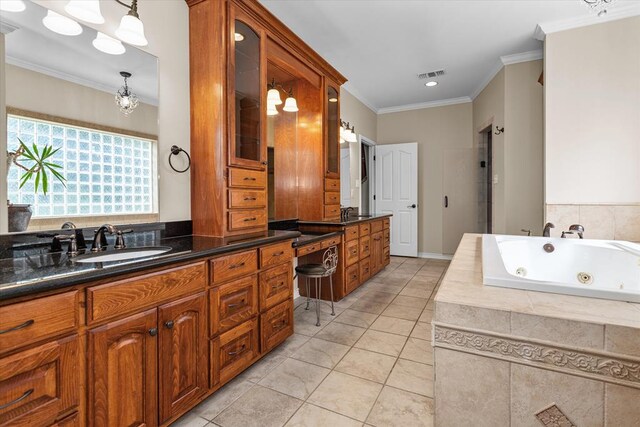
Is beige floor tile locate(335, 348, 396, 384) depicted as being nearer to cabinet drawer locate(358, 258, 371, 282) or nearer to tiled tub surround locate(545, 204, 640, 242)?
cabinet drawer locate(358, 258, 371, 282)

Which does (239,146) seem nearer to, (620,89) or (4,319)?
(4,319)

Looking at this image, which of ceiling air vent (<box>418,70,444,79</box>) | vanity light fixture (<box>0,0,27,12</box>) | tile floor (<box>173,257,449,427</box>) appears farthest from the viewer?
ceiling air vent (<box>418,70,444,79</box>)

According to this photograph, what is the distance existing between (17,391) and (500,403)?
60.8 inches

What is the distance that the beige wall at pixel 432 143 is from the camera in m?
5.18

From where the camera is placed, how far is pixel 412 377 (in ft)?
6.08

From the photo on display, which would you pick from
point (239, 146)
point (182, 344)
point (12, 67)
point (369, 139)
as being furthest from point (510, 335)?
point (369, 139)

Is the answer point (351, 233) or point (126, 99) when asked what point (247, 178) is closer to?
point (126, 99)

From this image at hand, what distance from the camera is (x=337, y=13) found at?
2.72 meters

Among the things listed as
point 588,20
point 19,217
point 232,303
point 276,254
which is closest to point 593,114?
point 588,20

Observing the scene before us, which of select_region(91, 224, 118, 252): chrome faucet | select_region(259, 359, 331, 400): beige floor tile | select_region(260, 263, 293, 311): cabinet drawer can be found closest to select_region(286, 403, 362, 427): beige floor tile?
select_region(259, 359, 331, 400): beige floor tile

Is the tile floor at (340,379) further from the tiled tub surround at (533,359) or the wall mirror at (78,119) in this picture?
the wall mirror at (78,119)

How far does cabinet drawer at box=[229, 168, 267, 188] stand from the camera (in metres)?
2.03

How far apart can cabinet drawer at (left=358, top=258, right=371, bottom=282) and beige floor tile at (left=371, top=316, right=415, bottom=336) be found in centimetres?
88

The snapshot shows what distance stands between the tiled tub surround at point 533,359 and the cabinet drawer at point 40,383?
128 centimetres
